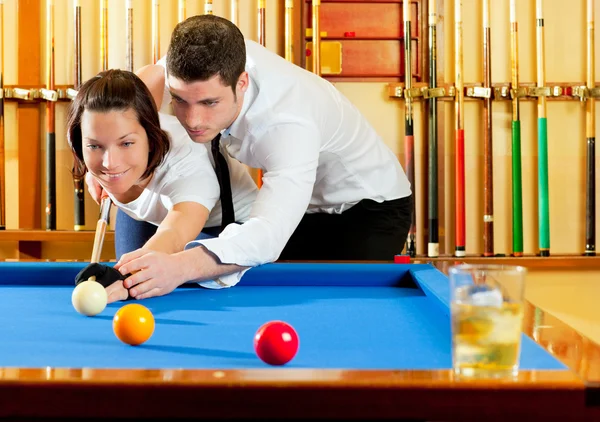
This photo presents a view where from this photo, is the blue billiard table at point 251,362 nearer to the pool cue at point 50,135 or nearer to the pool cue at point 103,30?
the pool cue at point 50,135

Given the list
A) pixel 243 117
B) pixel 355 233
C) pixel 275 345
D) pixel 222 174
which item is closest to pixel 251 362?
pixel 275 345

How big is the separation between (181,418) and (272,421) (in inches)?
4.0

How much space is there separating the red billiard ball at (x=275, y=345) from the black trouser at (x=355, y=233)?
1.75m

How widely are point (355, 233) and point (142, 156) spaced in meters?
0.94

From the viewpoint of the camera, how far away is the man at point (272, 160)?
1.87 m

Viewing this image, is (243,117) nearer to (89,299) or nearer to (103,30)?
(89,299)

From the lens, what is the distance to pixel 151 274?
1.73 metres

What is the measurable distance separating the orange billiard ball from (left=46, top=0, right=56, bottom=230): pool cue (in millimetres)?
2764

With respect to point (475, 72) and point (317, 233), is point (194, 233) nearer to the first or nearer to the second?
point (317, 233)

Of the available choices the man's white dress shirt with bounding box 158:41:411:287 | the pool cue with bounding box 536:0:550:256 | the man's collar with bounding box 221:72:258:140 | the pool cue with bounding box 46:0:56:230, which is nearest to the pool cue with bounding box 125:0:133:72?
the pool cue with bounding box 46:0:56:230

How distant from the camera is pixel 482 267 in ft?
A: 3.21

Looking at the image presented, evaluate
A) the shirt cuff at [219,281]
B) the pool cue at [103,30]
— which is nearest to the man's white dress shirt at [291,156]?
the shirt cuff at [219,281]

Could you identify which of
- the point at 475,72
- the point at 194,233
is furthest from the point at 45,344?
the point at 475,72

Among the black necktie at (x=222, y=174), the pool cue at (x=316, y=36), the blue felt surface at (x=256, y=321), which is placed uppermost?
the pool cue at (x=316, y=36)
